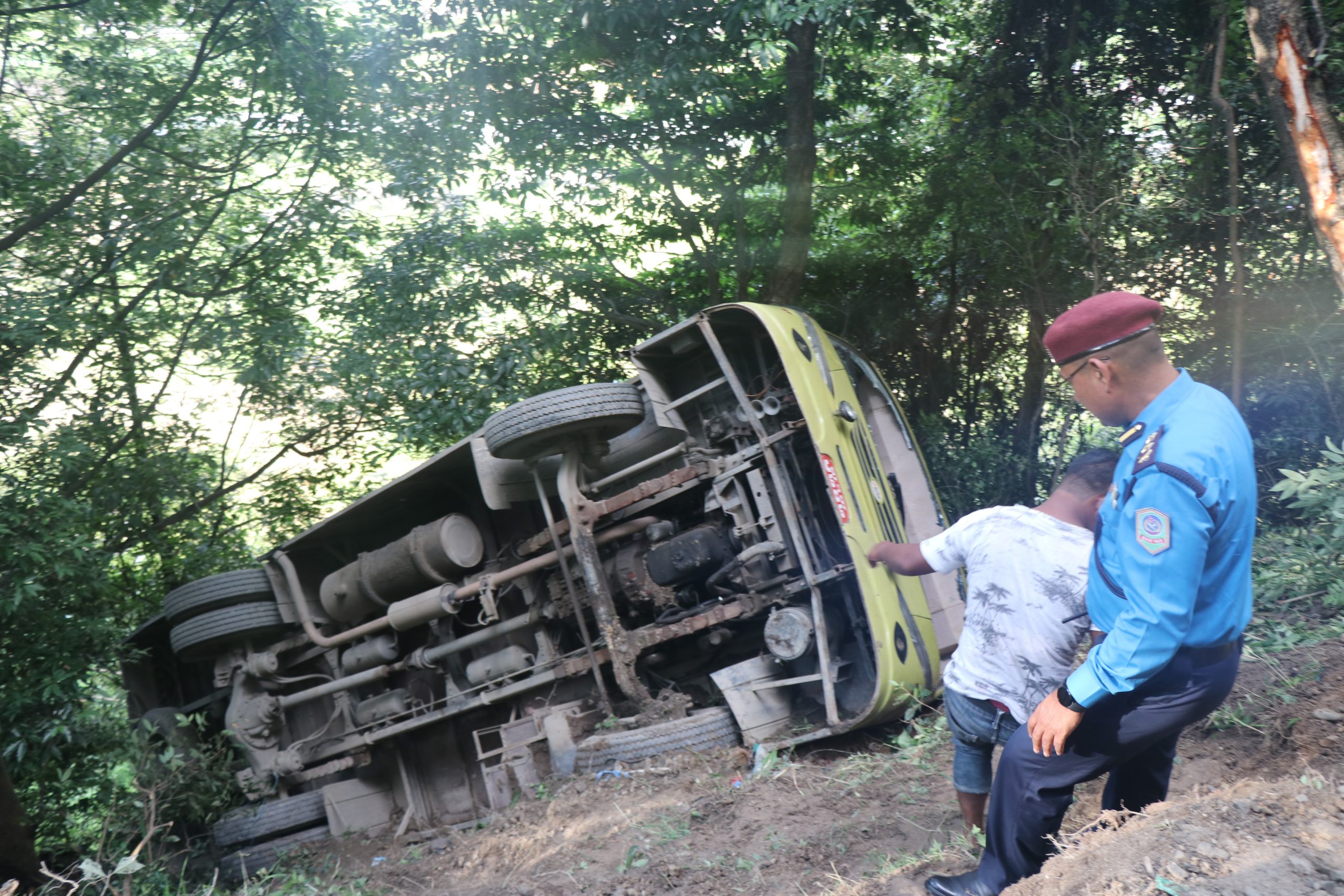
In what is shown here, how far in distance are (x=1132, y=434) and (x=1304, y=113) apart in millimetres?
3427

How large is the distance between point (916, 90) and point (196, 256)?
269 inches

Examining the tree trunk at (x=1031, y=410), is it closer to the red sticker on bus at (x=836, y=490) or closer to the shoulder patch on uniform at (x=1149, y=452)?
the red sticker on bus at (x=836, y=490)

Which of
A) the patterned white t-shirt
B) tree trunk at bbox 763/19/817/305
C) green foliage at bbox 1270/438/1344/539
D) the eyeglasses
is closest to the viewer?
the eyeglasses

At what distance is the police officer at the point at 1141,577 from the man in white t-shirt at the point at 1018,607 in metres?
0.44

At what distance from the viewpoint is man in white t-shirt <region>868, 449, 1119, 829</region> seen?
120 inches

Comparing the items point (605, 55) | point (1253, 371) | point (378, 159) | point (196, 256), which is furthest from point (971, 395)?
point (196, 256)

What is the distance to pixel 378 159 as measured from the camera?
894 centimetres

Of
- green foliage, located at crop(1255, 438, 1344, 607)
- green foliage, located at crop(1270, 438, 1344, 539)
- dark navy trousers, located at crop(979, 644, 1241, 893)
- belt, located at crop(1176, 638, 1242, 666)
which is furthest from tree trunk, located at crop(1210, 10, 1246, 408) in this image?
belt, located at crop(1176, 638, 1242, 666)

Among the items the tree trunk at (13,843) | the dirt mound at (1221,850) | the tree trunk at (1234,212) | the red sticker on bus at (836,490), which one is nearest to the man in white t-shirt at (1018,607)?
the dirt mound at (1221,850)

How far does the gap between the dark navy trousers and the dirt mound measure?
0.45ft

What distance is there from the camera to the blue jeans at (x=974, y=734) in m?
3.13

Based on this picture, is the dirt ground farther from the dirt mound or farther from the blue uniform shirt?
the blue uniform shirt

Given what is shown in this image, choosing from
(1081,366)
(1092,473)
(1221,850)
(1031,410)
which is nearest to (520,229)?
(1031,410)

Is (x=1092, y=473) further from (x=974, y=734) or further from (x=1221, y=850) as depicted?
(x=1221, y=850)
